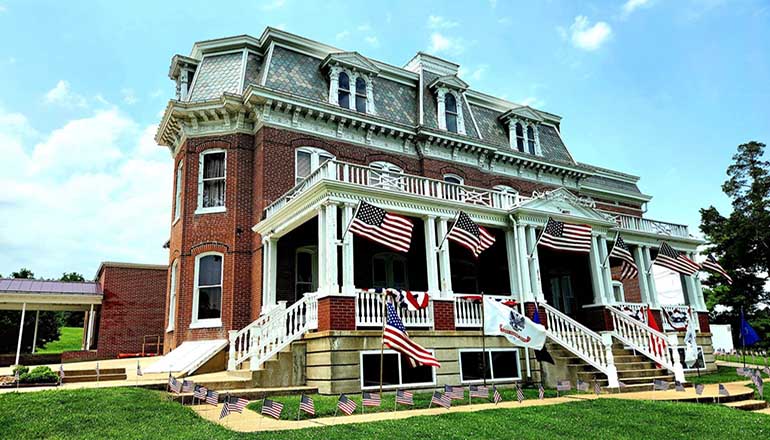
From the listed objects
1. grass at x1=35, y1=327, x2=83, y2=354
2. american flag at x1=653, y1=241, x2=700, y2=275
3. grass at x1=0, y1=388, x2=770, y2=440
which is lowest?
grass at x1=0, y1=388, x2=770, y2=440

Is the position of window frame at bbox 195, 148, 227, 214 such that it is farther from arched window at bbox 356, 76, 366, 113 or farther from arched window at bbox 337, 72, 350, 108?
arched window at bbox 356, 76, 366, 113

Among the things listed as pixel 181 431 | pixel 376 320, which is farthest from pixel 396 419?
pixel 376 320

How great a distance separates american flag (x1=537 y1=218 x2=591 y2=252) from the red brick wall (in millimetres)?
16551

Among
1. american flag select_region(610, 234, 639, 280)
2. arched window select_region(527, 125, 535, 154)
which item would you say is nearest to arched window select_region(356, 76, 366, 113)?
arched window select_region(527, 125, 535, 154)

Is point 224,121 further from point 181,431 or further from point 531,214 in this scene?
point 181,431

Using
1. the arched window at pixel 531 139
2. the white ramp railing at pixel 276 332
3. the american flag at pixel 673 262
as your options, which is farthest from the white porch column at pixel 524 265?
the arched window at pixel 531 139

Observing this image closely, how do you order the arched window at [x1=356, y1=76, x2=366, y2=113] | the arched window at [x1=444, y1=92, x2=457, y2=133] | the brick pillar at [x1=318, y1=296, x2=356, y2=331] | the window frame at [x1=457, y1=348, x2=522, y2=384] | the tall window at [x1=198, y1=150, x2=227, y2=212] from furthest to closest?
the arched window at [x1=444, y1=92, x2=457, y2=133] → the arched window at [x1=356, y1=76, x2=366, y2=113] → the tall window at [x1=198, y1=150, x2=227, y2=212] → the window frame at [x1=457, y1=348, x2=522, y2=384] → the brick pillar at [x1=318, y1=296, x2=356, y2=331]

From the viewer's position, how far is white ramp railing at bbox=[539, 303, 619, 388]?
13797 mm

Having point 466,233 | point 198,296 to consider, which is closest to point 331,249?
point 466,233

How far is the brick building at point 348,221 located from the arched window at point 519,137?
62 centimetres

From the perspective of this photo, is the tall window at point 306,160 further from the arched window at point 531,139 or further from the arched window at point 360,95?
the arched window at point 531,139

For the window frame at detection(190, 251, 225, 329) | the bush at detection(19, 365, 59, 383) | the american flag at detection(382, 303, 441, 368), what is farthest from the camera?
the window frame at detection(190, 251, 225, 329)

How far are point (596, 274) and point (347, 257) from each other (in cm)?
948

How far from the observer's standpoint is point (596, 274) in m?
18.4
